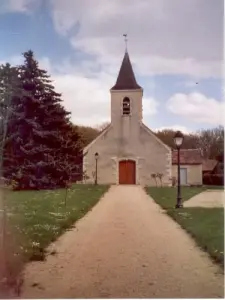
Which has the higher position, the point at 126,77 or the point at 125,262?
the point at 126,77

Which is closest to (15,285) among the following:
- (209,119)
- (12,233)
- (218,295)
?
(12,233)

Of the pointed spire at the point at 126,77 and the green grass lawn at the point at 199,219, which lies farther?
the pointed spire at the point at 126,77

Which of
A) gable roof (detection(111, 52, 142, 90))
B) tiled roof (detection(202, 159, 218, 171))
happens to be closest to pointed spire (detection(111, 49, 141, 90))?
gable roof (detection(111, 52, 142, 90))

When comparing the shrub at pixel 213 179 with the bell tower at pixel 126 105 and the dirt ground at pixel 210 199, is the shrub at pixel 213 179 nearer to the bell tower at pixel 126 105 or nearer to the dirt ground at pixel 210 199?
the dirt ground at pixel 210 199

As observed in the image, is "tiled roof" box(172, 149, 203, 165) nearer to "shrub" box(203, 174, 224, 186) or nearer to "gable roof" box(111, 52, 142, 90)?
"shrub" box(203, 174, 224, 186)

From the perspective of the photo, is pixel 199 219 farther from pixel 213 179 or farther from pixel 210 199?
pixel 213 179

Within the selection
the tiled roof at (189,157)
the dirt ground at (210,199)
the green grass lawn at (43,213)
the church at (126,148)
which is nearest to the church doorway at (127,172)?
the church at (126,148)

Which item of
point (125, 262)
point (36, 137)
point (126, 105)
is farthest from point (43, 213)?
point (126, 105)
